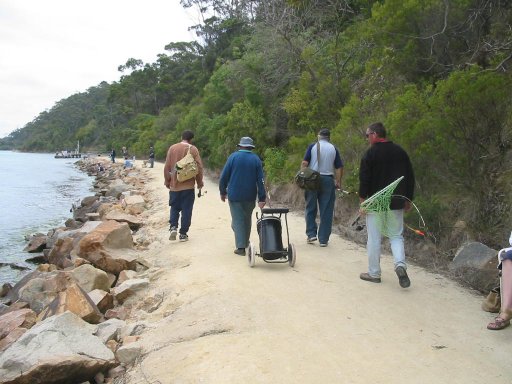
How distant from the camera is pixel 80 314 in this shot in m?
5.48

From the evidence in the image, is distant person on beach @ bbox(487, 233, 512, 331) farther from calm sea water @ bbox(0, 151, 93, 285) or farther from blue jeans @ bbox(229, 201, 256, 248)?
calm sea water @ bbox(0, 151, 93, 285)

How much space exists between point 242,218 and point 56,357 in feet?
11.1

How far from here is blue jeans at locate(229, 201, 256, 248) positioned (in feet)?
22.6

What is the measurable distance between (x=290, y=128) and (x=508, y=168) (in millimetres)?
9926

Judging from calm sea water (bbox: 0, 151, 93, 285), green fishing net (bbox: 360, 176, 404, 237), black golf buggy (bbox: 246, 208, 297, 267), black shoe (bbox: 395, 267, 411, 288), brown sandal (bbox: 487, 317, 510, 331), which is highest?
green fishing net (bbox: 360, 176, 404, 237)

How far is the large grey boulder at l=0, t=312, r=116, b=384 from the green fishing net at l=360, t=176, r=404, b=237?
3.25 meters

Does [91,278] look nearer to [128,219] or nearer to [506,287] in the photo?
[506,287]

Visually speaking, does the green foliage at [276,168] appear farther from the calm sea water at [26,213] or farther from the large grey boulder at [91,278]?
the large grey boulder at [91,278]

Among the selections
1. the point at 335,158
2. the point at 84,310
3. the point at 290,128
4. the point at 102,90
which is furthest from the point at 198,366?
the point at 102,90

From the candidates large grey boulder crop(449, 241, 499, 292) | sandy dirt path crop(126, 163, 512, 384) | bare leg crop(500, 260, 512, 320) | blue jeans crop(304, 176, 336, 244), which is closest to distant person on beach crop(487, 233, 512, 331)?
bare leg crop(500, 260, 512, 320)

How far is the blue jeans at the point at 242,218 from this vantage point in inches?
271

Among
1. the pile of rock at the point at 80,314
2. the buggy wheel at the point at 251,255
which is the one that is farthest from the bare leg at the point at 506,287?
the pile of rock at the point at 80,314

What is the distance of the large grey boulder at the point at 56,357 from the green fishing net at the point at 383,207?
3.25m

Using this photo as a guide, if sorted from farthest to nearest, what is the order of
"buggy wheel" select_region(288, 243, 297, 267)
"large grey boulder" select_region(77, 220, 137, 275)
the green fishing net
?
"large grey boulder" select_region(77, 220, 137, 275), "buggy wheel" select_region(288, 243, 297, 267), the green fishing net
